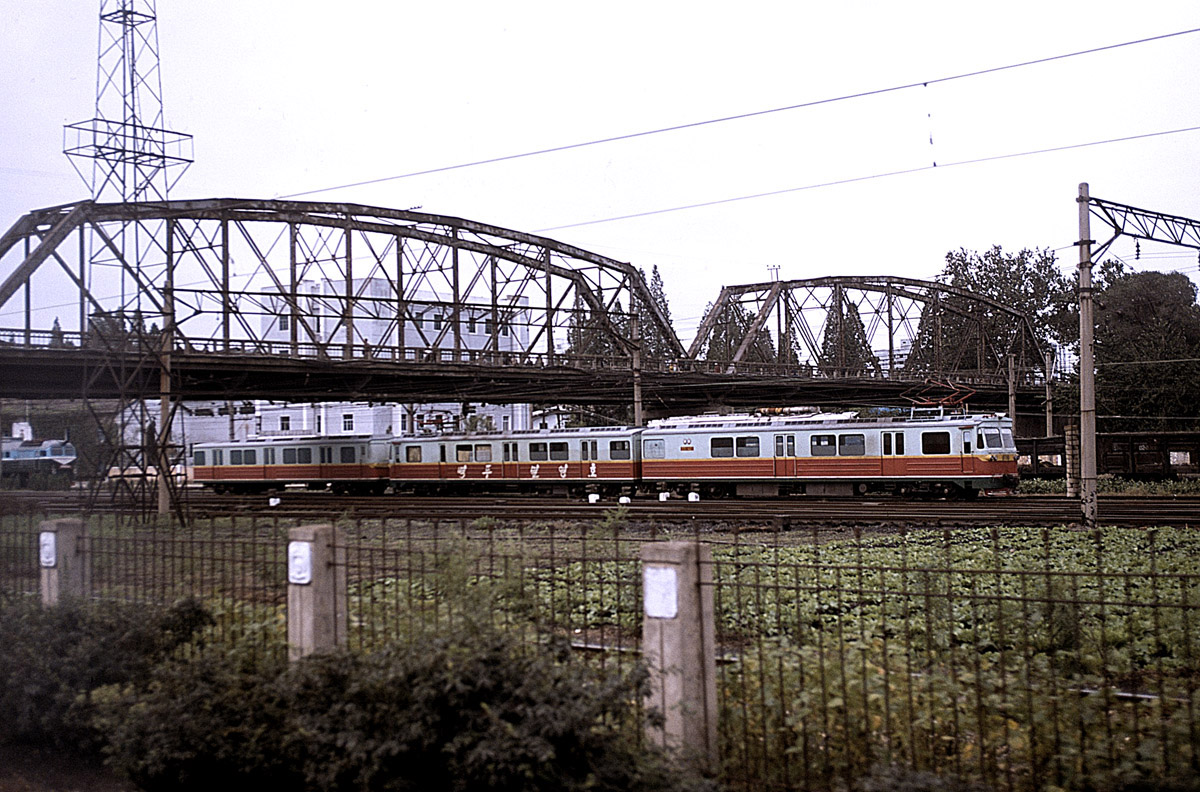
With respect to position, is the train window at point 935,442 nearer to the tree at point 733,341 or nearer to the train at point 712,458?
the train at point 712,458

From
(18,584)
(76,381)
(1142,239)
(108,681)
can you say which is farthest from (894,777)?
(76,381)

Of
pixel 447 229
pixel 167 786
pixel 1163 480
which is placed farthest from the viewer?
pixel 447 229

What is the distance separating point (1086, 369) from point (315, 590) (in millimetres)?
16112

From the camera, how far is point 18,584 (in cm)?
1064

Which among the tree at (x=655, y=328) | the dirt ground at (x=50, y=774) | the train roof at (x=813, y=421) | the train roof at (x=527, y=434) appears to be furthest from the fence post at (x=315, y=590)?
the tree at (x=655, y=328)

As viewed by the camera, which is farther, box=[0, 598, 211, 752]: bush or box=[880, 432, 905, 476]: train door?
box=[880, 432, 905, 476]: train door

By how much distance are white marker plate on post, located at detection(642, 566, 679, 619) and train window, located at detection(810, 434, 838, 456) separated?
28.5 m

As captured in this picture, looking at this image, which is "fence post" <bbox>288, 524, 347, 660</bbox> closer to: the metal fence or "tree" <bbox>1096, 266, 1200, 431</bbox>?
the metal fence

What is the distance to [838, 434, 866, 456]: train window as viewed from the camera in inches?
1312

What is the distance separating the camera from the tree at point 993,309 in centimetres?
8981

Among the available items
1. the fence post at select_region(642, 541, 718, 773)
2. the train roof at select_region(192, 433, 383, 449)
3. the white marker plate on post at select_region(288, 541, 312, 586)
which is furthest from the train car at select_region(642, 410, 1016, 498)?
the fence post at select_region(642, 541, 718, 773)

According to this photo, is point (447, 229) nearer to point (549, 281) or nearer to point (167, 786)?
point (549, 281)

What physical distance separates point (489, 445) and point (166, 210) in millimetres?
16735

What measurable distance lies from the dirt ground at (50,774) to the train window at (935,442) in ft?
94.0
